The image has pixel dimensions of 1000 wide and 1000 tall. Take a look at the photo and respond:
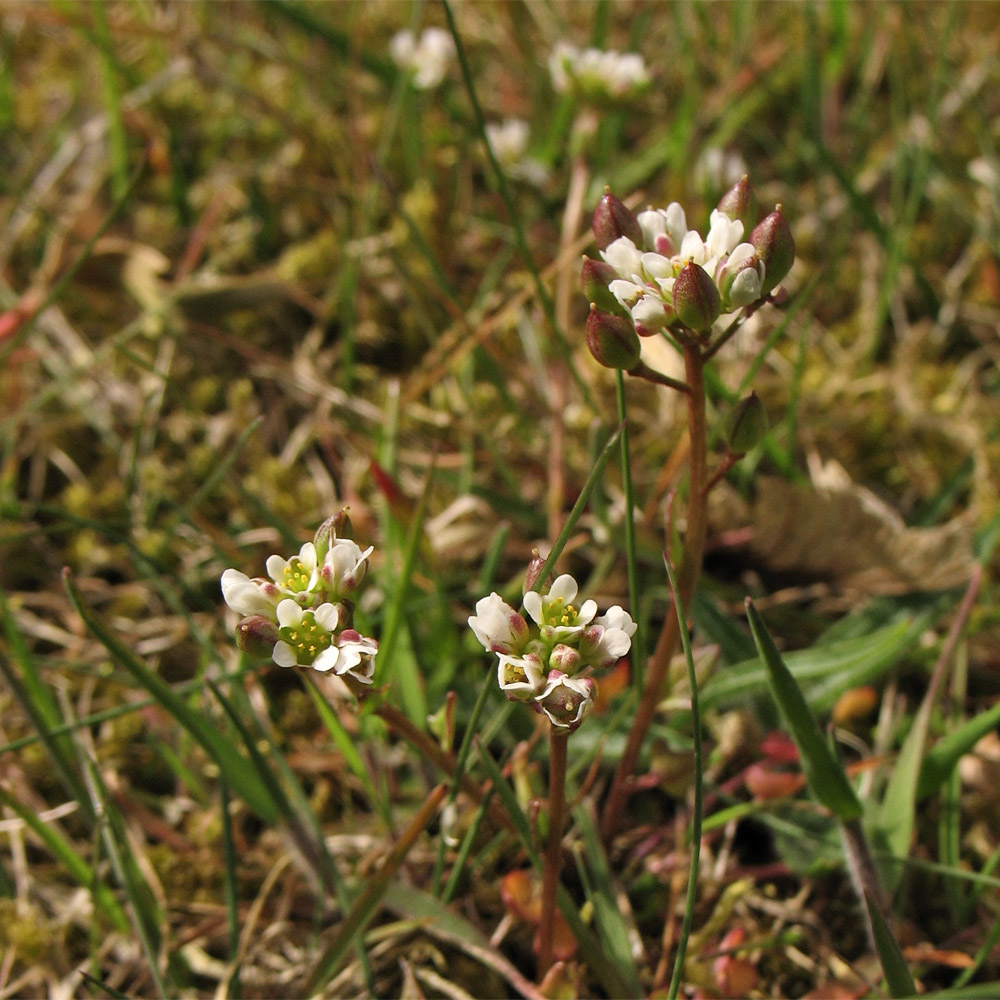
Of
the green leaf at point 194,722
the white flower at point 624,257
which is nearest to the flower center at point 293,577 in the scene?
the green leaf at point 194,722

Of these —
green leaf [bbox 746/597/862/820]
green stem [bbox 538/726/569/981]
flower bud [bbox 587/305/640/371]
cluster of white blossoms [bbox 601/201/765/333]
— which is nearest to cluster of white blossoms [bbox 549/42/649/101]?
cluster of white blossoms [bbox 601/201/765/333]

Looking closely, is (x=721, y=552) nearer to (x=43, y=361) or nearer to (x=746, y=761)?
(x=746, y=761)

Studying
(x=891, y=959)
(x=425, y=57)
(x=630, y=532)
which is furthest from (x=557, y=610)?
(x=425, y=57)

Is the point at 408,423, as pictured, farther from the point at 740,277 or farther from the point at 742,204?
the point at 740,277

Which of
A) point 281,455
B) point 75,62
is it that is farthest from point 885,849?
point 75,62

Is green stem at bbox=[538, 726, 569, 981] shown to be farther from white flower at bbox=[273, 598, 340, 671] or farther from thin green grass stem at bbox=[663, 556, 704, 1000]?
white flower at bbox=[273, 598, 340, 671]

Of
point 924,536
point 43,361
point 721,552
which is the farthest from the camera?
point 43,361

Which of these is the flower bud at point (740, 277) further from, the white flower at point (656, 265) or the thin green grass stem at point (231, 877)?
the thin green grass stem at point (231, 877)
